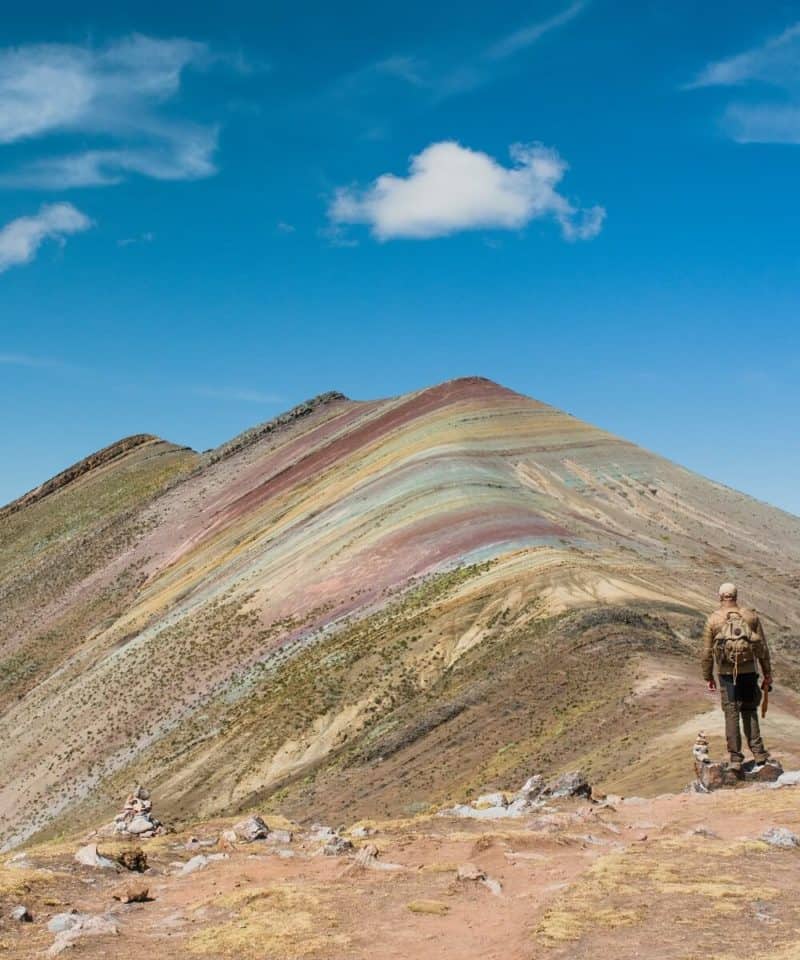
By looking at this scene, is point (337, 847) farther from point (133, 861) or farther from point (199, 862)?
point (133, 861)

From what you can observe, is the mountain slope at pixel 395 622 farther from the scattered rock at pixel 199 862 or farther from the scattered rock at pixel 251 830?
the scattered rock at pixel 199 862

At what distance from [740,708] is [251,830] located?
313 inches

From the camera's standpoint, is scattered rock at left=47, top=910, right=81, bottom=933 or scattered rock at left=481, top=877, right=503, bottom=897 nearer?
scattered rock at left=47, top=910, right=81, bottom=933

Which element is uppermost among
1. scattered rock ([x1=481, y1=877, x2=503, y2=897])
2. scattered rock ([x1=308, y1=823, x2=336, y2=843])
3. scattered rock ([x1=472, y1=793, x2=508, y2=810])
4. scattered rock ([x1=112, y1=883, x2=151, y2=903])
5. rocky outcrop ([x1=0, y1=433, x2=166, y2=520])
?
rocky outcrop ([x1=0, y1=433, x2=166, y2=520])

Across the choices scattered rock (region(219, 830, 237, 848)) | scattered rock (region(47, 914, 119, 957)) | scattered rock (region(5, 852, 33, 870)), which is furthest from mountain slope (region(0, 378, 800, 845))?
scattered rock (region(47, 914, 119, 957))

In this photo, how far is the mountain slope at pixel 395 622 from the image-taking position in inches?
1102

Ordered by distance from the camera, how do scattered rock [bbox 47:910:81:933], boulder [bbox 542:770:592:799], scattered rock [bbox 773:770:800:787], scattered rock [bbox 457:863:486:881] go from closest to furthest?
scattered rock [bbox 47:910:81:933]
scattered rock [bbox 457:863:486:881]
scattered rock [bbox 773:770:800:787]
boulder [bbox 542:770:592:799]

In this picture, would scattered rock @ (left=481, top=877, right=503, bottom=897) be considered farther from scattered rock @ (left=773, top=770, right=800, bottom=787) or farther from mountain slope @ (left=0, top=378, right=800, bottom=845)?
mountain slope @ (left=0, top=378, right=800, bottom=845)

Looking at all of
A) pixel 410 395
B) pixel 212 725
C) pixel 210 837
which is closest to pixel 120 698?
pixel 212 725

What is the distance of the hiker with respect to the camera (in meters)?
15.3

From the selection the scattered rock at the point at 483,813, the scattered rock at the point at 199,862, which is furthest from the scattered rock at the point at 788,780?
the scattered rock at the point at 199,862

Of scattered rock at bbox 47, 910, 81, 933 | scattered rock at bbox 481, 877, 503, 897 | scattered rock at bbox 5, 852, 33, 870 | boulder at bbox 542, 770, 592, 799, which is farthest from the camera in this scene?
boulder at bbox 542, 770, 592, 799

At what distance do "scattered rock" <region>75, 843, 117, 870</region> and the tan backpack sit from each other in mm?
9559

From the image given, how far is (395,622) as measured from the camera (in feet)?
129
